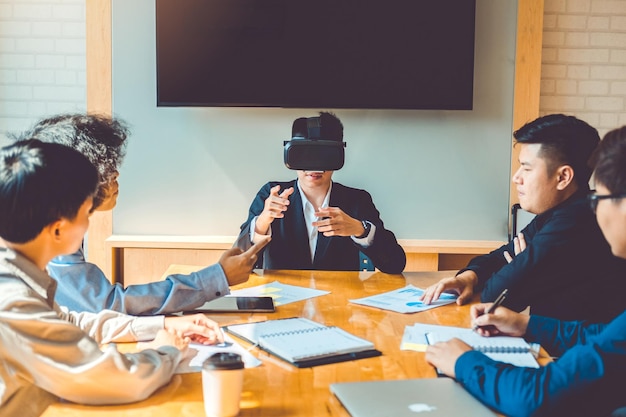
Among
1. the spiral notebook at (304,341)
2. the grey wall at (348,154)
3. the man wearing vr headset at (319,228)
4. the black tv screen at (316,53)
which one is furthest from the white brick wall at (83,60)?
the spiral notebook at (304,341)

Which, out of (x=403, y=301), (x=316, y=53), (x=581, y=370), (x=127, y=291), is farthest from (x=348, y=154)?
(x=581, y=370)

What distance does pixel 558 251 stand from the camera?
2242 millimetres

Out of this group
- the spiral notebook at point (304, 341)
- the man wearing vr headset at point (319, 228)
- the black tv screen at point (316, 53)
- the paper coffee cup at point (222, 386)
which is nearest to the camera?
the paper coffee cup at point (222, 386)

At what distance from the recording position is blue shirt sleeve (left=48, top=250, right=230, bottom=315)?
191cm

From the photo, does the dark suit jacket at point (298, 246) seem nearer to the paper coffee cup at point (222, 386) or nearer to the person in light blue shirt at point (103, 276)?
the person in light blue shirt at point (103, 276)

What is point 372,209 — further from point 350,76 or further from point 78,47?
point 78,47

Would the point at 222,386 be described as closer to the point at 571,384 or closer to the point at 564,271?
the point at 571,384

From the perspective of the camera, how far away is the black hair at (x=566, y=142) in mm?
2332

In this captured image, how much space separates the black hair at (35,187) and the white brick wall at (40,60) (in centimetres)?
271

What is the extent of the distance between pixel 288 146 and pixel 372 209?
1.00 metres

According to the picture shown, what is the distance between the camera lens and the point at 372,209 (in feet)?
10.2

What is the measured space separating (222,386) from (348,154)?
2.61 meters

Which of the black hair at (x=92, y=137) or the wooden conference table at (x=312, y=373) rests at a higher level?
the black hair at (x=92, y=137)

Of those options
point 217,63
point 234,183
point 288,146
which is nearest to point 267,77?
point 217,63
